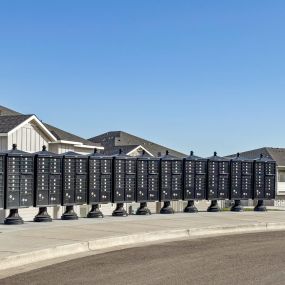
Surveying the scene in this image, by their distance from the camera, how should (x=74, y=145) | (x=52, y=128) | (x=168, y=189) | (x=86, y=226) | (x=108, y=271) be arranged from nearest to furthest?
1. (x=108, y=271)
2. (x=86, y=226)
3. (x=168, y=189)
4. (x=74, y=145)
5. (x=52, y=128)

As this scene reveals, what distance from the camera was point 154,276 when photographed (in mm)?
9969

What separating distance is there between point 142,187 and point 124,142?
30.5 meters

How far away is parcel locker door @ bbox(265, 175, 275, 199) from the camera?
984 inches

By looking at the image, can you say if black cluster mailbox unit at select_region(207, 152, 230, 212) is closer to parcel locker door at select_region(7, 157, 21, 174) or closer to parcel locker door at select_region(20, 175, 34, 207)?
parcel locker door at select_region(20, 175, 34, 207)

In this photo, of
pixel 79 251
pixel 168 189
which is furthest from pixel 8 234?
pixel 168 189

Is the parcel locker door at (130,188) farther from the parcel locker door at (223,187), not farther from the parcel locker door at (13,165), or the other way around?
the parcel locker door at (13,165)

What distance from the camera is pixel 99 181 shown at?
20078 millimetres

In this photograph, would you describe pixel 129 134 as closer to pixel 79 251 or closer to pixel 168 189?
pixel 168 189

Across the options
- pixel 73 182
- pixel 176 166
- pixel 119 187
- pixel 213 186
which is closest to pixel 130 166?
pixel 119 187

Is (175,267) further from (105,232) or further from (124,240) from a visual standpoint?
(105,232)

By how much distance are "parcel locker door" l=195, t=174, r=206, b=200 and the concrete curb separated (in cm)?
436

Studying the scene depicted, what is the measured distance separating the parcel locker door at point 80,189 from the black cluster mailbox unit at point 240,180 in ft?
22.8

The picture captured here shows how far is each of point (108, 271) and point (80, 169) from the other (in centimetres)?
916

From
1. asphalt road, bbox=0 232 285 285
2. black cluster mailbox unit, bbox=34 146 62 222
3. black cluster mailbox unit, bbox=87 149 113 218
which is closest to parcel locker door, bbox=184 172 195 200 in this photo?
black cluster mailbox unit, bbox=87 149 113 218
